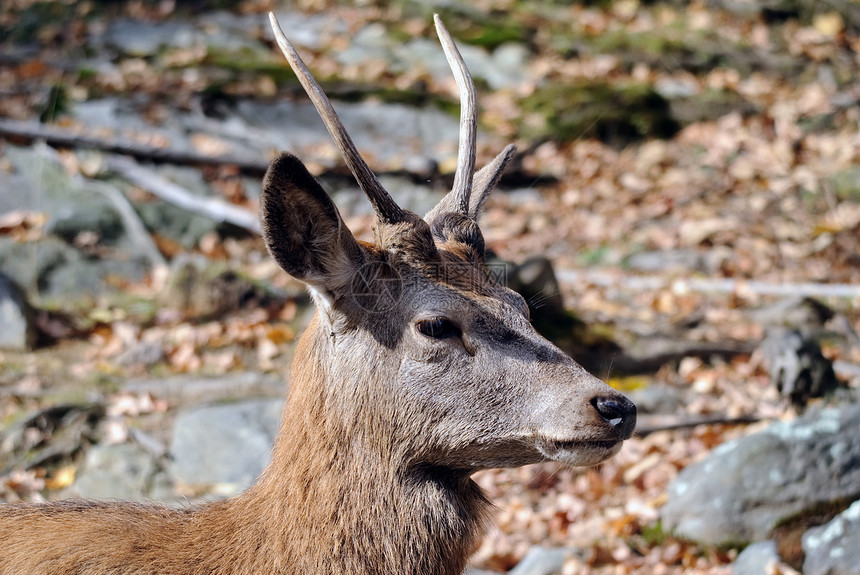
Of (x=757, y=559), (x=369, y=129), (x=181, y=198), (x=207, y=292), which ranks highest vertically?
(x=757, y=559)

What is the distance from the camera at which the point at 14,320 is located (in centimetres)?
714

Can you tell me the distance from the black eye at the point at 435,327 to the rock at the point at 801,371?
3.48m

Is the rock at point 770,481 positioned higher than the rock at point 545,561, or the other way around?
the rock at point 770,481

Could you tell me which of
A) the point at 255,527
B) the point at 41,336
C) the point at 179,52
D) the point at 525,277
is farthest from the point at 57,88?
the point at 255,527

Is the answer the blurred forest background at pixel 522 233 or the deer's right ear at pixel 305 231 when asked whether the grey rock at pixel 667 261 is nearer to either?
the blurred forest background at pixel 522 233

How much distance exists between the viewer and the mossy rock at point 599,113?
1080cm

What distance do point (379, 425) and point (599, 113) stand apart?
858 cm

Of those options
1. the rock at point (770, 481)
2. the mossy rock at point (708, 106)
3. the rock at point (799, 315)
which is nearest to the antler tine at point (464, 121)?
the rock at point (770, 481)

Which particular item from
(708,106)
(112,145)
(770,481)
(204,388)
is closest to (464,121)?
(770,481)

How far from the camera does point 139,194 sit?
9.63 m

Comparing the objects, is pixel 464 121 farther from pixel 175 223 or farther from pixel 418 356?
pixel 175 223

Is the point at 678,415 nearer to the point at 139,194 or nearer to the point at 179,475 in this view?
the point at 179,475

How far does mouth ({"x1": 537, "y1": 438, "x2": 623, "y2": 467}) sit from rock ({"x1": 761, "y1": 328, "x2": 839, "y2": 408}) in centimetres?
324

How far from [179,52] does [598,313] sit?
27.1ft
